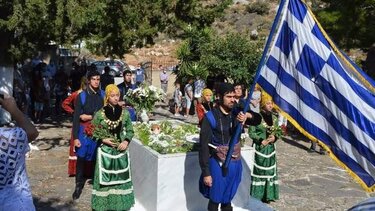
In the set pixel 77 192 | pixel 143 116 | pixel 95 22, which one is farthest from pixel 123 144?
pixel 95 22

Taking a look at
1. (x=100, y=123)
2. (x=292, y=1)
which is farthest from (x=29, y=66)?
(x=292, y=1)

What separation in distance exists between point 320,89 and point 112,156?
2.84 meters

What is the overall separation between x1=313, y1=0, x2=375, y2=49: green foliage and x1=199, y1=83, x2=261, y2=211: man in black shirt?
928cm

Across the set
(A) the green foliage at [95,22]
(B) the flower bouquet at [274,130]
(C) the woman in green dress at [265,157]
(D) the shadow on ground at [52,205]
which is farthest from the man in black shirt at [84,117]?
(A) the green foliage at [95,22]

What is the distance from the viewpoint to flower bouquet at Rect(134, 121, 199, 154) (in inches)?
281

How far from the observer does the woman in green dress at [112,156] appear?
658 cm

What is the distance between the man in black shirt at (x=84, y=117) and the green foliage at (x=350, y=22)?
8537 mm

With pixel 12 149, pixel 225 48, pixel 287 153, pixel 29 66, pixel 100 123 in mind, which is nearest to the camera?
pixel 12 149

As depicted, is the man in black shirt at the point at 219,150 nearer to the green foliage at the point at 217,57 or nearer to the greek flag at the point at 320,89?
the greek flag at the point at 320,89

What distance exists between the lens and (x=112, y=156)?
21.7ft

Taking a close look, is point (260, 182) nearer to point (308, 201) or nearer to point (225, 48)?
point (308, 201)

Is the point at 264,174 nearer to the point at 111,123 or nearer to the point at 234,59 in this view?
the point at 111,123

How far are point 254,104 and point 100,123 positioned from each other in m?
3.78

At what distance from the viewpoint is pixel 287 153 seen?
39.0ft
